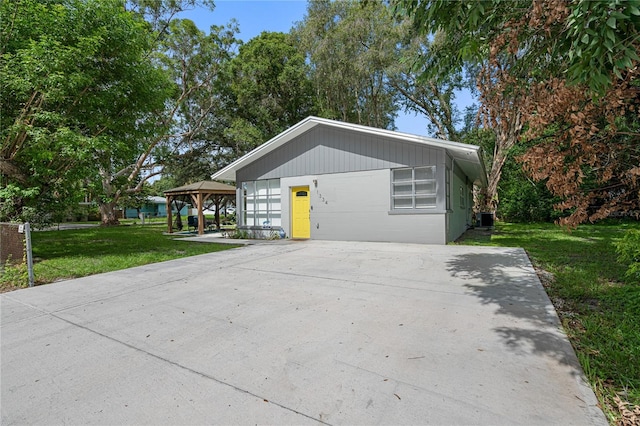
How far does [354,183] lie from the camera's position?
35.1 ft

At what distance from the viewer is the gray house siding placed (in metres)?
9.74

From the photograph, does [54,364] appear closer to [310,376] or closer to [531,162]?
[310,376]

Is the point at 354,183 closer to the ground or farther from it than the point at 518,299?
farther from it

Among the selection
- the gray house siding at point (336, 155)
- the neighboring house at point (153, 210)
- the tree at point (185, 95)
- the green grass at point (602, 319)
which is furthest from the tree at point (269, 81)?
the neighboring house at point (153, 210)

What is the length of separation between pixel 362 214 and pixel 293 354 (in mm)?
8212

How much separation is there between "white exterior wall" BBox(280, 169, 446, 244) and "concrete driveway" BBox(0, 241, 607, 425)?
4550 millimetres

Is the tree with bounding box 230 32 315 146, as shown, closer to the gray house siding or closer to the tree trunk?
the gray house siding

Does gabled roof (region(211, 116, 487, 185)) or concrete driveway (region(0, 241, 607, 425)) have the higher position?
gabled roof (region(211, 116, 487, 185))

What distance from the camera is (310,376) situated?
88.9 inches

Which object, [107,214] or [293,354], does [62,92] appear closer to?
[293,354]

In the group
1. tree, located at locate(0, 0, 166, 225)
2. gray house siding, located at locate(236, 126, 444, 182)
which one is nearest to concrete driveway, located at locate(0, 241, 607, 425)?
tree, located at locate(0, 0, 166, 225)

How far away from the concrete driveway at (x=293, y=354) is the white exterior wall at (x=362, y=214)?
4.55 m

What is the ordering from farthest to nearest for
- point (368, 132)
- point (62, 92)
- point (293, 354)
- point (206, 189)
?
point (206, 189) → point (368, 132) → point (62, 92) → point (293, 354)

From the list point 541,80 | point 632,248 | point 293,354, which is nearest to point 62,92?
point 293,354
